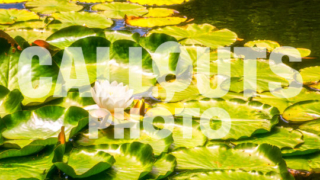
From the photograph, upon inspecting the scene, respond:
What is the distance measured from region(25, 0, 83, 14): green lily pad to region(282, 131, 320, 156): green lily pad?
2.03 meters

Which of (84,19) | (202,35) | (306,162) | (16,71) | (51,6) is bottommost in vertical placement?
(306,162)

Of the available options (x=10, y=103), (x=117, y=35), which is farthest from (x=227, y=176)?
(x=117, y=35)

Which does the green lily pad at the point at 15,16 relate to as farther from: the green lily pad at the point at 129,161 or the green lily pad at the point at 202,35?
the green lily pad at the point at 129,161

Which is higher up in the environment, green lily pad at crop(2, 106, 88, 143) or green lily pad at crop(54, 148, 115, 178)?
green lily pad at crop(2, 106, 88, 143)

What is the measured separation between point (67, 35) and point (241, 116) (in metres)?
0.94

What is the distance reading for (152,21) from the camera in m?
2.19

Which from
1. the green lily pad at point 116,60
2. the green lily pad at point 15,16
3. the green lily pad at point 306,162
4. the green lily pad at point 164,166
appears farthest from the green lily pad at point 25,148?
the green lily pad at point 15,16

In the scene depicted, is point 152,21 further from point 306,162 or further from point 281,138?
point 306,162

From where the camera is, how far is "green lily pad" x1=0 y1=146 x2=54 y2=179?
0.79 meters


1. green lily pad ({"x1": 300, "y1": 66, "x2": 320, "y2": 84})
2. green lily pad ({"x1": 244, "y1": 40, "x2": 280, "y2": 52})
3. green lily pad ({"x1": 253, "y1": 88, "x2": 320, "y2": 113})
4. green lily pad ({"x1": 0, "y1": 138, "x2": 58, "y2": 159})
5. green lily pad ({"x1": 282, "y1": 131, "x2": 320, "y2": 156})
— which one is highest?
green lily pad ({"x1": 244, "y1": 40, "x2": 280, "y2": 52})

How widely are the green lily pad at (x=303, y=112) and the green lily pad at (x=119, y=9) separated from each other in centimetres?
151

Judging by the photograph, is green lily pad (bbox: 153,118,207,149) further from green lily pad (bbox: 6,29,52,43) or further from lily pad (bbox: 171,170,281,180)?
green lily pad (bbox: 6,29,52,43)

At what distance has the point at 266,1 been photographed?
2875 mm

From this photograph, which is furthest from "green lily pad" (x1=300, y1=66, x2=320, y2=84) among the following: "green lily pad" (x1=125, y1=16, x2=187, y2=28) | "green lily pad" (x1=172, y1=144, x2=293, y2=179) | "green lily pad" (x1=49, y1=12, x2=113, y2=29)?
"green lily pad" (x1=49, y1=12, x2=113, y2=29)
